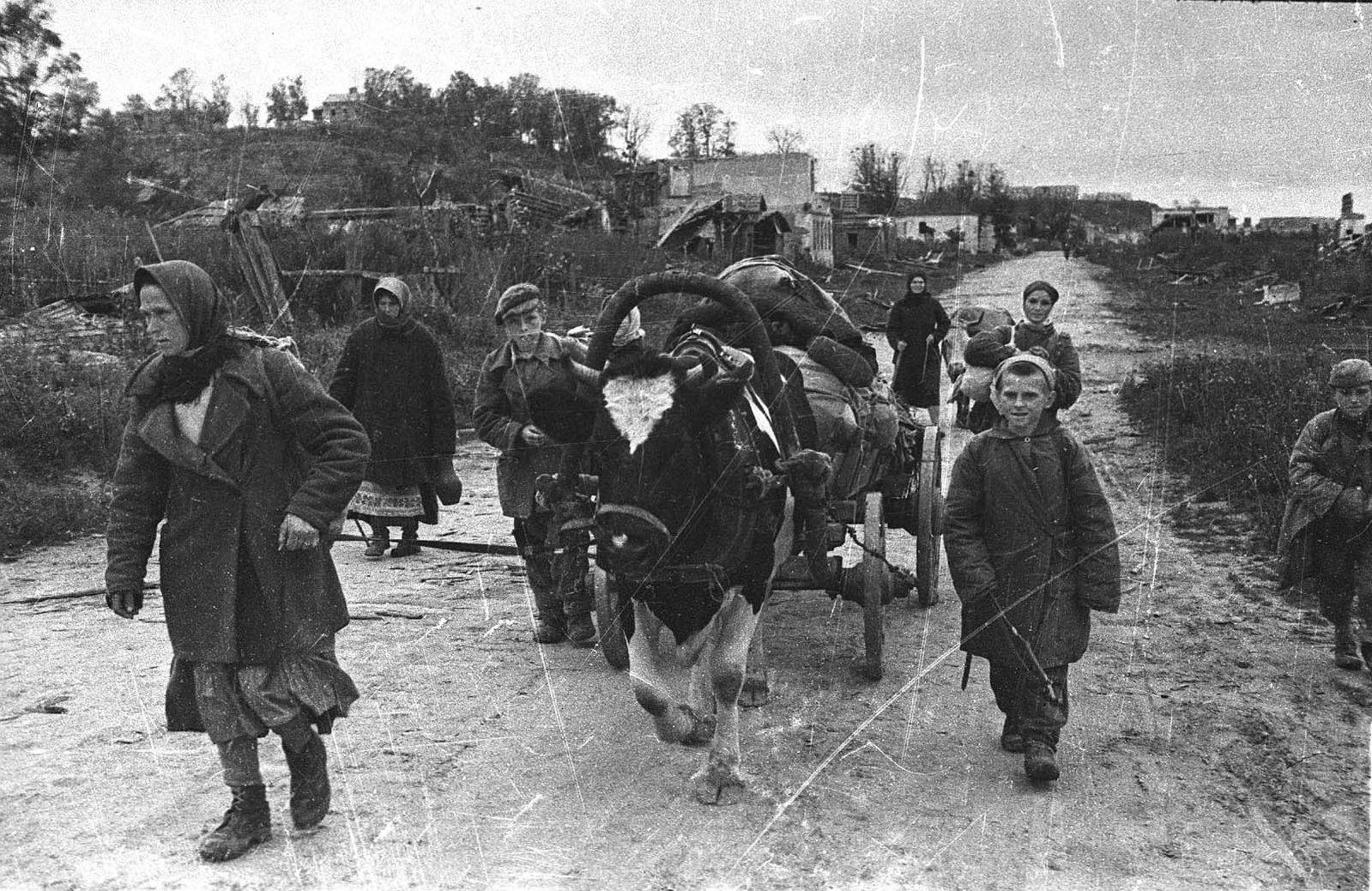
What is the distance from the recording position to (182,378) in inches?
150

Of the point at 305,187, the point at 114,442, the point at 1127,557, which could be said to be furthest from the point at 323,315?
the point at 305,187

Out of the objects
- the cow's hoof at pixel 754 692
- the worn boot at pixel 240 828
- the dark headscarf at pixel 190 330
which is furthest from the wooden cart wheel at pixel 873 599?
the dark headscarf at pixel 190 330

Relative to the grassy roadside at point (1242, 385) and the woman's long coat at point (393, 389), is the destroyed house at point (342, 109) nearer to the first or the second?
the grassy roadside at point (1242, 385)

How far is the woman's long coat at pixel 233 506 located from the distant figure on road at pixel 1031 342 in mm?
4403

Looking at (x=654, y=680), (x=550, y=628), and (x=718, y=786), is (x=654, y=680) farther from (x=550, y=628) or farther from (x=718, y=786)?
(x=550, y=628)

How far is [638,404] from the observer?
4051 millimetres

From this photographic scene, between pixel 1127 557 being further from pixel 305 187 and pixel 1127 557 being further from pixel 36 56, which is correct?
pixel 305 187

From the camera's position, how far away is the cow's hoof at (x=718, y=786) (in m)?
4.49

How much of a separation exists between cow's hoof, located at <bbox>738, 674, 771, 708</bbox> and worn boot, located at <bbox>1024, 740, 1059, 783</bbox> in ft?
4.73

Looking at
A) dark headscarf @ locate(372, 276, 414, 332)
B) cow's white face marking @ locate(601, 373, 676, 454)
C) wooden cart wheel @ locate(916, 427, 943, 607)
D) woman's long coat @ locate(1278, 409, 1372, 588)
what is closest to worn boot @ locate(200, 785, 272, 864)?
cow's white face marking @ locate(601, 373, 676, 454)

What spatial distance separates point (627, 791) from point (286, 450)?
1.95m

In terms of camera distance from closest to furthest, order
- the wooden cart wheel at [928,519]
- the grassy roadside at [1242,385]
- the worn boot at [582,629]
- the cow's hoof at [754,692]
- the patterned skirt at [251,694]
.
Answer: the patterned skirt at [251,694] → the cow's hoof at [754,692] → the worn boot at [582,629] → the wooden cart wheel at [928,519] → the grassy roadside at [1242,385]

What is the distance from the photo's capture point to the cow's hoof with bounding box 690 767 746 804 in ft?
14.7

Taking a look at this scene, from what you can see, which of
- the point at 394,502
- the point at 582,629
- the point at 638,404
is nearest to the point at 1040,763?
the point at 638,404
